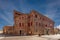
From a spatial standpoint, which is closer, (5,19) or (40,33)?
(5,19)

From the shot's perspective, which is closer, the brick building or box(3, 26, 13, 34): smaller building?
box(3, 26, 13, 34): smaller building

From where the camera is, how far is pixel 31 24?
22.4 ft

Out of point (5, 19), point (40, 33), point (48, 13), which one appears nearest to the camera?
point (5, 19)

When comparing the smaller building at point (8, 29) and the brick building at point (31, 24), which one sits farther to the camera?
the brick building at point (31, 24)

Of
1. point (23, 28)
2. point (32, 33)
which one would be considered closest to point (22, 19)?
point (23, 28)

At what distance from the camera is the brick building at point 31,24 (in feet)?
20.5

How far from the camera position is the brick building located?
625cm

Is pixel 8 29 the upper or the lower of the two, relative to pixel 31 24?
lower

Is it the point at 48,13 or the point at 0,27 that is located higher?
the point at 48,13

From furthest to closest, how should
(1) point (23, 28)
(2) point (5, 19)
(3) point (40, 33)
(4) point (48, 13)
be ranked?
1. (3) point (40, 33)
2. (1) point (23, 28)
3. (4) point (48, 13)
4. (2) point (5, 19)

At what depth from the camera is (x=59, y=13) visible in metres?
5.91

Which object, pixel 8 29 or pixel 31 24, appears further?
pixel 31 24

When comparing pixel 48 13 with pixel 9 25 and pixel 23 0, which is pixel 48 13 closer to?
pixel 23 0

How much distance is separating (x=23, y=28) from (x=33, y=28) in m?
0.66
